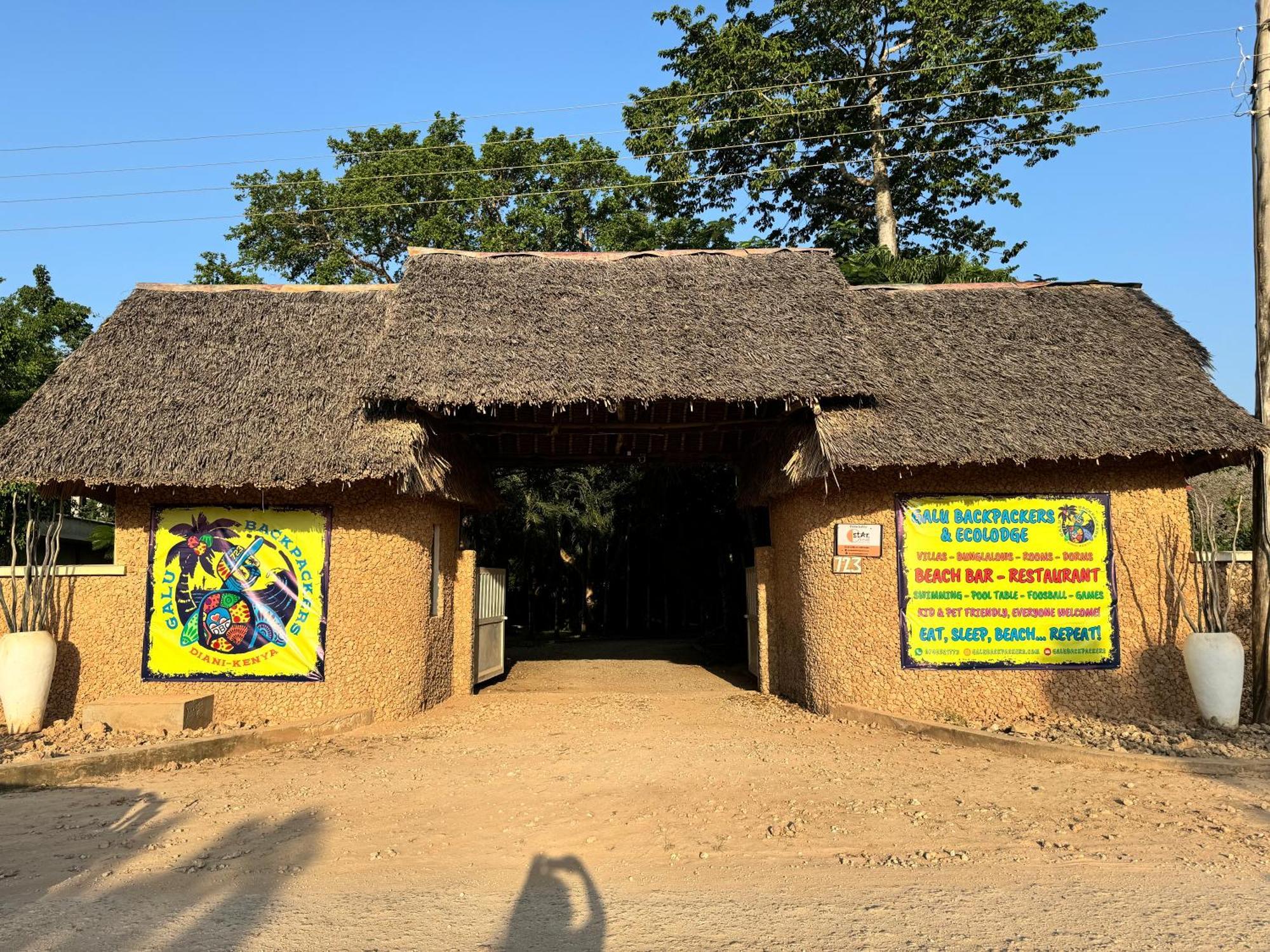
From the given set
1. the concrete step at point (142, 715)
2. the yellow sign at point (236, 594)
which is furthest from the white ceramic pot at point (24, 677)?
the yellow sign at point (236, 594)

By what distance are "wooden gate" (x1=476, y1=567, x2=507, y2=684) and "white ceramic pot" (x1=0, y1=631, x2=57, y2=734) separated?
4405 millimetres

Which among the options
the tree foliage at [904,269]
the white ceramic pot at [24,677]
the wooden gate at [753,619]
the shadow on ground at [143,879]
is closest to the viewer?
the shadow on ground at [143,879]

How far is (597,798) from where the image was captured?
5.75m

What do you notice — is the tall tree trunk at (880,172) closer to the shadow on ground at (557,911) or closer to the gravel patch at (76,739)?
the gravel patch at (76,739)

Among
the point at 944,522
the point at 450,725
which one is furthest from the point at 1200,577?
the point at 450,725

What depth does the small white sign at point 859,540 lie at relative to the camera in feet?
27.3

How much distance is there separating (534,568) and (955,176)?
44.0 ft

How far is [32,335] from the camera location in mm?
16625

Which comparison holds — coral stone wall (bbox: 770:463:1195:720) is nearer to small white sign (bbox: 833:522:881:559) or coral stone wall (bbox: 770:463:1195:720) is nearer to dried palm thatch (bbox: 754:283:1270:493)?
small white sign (bbox: 833:522:881:559)

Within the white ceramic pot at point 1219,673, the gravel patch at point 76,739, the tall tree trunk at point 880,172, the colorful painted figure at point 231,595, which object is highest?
the tall tree trunk at point 880,172

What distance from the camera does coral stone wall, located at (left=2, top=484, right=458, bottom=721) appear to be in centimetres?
820

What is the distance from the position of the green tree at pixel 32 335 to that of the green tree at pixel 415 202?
457 cm

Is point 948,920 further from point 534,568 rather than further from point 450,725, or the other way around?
point 534,568

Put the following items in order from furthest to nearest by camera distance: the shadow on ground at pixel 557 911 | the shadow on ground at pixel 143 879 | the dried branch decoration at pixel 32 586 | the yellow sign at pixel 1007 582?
1. the yellow sign at pixel 1007 582
2. the dried branch decoration at pixel 32 586
3. the shadow on ground at pixel 143 879
4. the shadow on ground at pixel 557 911
